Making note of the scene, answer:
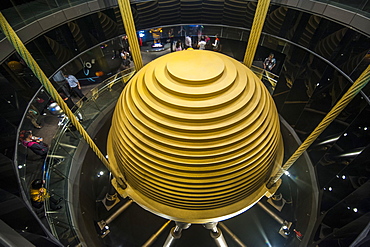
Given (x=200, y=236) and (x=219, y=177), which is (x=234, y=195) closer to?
(x=219, y=177)

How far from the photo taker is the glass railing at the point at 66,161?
193 inches

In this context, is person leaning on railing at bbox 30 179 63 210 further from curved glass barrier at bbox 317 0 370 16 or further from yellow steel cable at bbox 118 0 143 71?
curved glass barrier at bbox 317 0 370 16

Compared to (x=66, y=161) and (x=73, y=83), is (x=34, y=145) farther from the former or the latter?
(x=73, y=83)

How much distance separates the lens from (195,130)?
2.24 metres

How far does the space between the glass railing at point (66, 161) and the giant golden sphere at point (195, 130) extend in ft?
11.4

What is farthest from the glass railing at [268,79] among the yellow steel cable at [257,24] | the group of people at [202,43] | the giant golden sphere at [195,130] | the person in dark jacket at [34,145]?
the person in dark jacket at [34,145]

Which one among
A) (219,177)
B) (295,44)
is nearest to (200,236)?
(219,177)

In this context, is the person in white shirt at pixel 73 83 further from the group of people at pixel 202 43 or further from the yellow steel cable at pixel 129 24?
the yellow steel cable at pixel 129 24

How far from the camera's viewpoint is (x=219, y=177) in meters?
2.43

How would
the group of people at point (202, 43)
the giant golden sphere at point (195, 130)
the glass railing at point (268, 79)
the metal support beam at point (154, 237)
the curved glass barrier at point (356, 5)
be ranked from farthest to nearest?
1. the group of people at point (202, 43)
2. the glass railing at point (268, 79)
3. the metal support beam at point (154, 237)
4. the curved glass barrier at point (356, 5)
5. the giant golden sphere at point (195, 130)

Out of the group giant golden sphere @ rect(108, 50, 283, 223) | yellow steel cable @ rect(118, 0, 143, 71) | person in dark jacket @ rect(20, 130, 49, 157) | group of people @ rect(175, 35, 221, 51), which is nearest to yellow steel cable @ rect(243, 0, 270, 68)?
giant golden sphere @ rect(108, 50, 283, 223)

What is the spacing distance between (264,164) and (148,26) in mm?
8142

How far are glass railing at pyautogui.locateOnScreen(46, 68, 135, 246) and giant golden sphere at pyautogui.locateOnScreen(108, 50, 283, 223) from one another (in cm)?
347

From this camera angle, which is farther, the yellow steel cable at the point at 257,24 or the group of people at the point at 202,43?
the group of people at the point at 202,43
